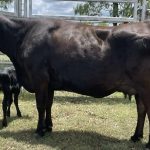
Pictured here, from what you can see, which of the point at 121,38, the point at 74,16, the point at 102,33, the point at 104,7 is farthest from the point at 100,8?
the point at 121,38

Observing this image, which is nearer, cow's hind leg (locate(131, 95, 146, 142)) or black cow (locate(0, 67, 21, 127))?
cow's hind leg (locate(131, 95, 146, 142))

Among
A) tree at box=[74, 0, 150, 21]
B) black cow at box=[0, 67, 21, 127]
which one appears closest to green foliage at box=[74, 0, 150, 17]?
tree at box=[74, 0, 150, 21]

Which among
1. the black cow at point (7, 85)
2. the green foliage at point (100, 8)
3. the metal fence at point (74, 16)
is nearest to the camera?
the black cow at point (7, 85)

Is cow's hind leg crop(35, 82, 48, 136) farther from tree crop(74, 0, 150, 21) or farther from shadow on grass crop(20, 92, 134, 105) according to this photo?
tree crop(74, 0, 150, 21)

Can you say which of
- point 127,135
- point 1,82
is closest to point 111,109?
point 127,135

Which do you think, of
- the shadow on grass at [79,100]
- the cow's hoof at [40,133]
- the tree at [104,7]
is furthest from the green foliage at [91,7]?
the cow's hoof at [40,133]

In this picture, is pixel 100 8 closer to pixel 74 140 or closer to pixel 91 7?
pixel 91 7

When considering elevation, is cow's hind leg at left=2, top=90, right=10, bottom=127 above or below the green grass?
above

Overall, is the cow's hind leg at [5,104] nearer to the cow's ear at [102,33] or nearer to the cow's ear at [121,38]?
the cow's ear at [102,33]

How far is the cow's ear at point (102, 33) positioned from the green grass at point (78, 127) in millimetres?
1795

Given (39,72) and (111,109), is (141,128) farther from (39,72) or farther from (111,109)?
(111,109)

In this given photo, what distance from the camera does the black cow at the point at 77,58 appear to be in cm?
643

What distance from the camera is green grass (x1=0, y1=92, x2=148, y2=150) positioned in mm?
6773

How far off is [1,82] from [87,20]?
4.67m
